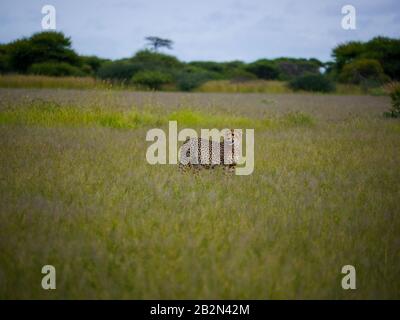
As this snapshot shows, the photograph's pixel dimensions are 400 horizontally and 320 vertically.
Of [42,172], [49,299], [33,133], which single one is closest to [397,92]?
[33,133]

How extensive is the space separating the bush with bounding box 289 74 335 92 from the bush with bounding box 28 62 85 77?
18989 millimetres

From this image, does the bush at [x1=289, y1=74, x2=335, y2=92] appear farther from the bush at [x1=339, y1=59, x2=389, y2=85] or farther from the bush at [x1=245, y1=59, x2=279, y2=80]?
the bush at [x1=245, y1=59, x2=279, y2=80]

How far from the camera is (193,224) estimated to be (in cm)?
351

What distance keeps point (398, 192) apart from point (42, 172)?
4.22 m

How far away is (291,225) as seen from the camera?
11.9 feet

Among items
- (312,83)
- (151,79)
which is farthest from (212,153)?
(312,83)

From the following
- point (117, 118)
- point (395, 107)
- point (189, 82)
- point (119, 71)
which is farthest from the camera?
point (119, 71)

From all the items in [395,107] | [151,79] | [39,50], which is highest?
[39,50]

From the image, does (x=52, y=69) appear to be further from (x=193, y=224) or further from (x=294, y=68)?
(x=193, y=224)

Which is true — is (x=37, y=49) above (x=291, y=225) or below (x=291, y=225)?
above

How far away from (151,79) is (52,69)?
8.55 metres

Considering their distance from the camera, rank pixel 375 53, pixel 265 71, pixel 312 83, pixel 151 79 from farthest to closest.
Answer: pixel 265 71, pixel 375 53, pixel 151 79, pixel 312 83

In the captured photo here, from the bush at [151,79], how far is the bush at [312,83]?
10.5 meters
